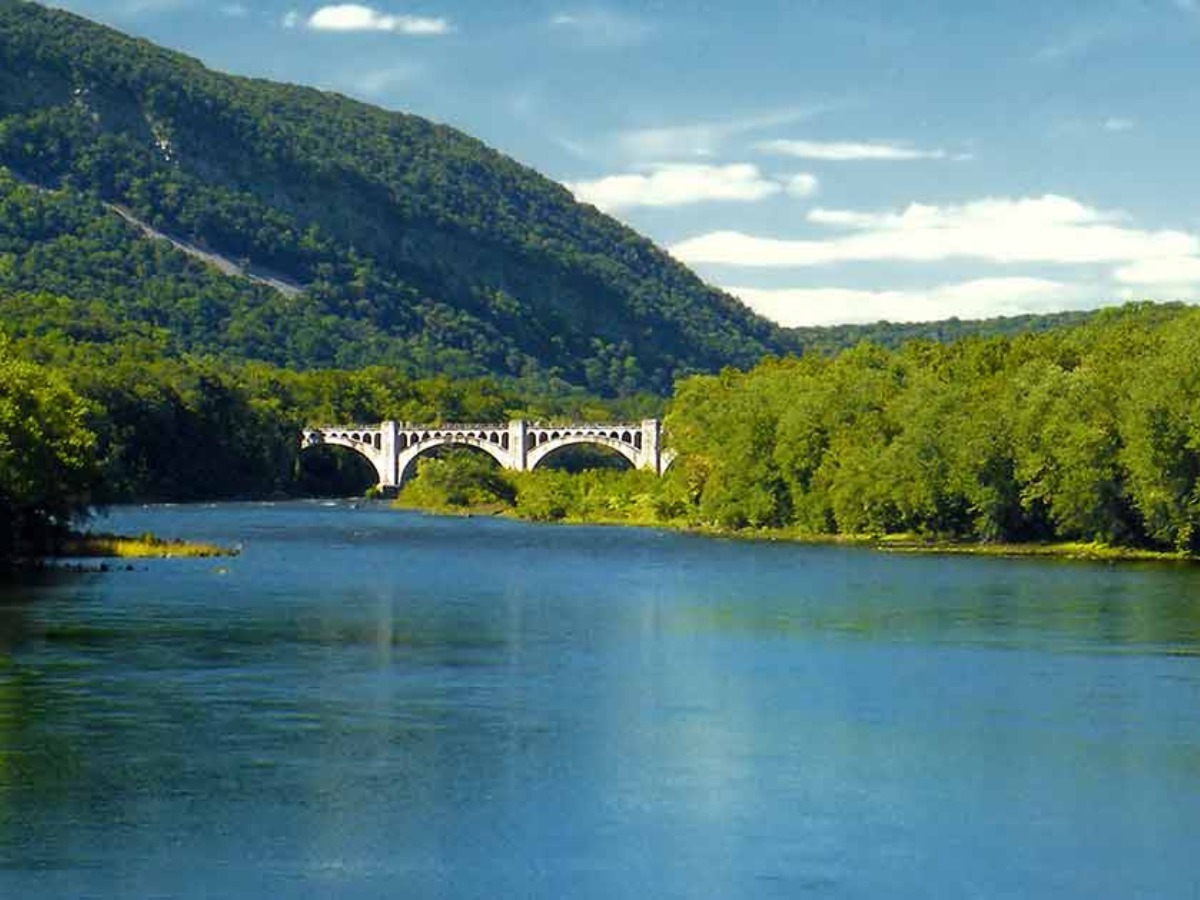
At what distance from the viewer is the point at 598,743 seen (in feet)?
152

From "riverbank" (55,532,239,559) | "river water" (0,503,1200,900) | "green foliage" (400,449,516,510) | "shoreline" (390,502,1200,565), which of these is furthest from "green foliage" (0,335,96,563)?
"green foliage" (400,449,516,510)

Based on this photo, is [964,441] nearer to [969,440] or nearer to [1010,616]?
[969,440]

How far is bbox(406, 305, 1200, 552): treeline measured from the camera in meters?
98.2

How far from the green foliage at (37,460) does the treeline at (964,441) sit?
144 feet

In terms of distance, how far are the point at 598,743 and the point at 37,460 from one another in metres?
40.8

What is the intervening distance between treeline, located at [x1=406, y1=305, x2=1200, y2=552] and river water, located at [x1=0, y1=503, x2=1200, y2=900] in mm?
17896

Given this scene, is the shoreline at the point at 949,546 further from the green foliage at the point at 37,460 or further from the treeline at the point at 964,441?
the green foliage at the point at 37,460

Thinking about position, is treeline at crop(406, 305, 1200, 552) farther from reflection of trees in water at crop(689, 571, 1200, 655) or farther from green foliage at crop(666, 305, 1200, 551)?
reflection of trees in water at crop(689, 571, 1200, 655)

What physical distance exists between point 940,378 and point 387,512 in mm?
66134

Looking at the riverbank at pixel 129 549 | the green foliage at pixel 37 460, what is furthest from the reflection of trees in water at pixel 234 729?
the riverbank at pixel 129 549

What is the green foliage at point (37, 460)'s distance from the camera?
7919 centimetres

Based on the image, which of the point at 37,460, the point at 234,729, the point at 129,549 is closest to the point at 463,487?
the point at 129,549

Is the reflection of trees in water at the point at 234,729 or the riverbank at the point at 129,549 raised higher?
the riverbank at the point at 129,549

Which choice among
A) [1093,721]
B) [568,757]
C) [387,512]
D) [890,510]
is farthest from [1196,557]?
[387,512]
